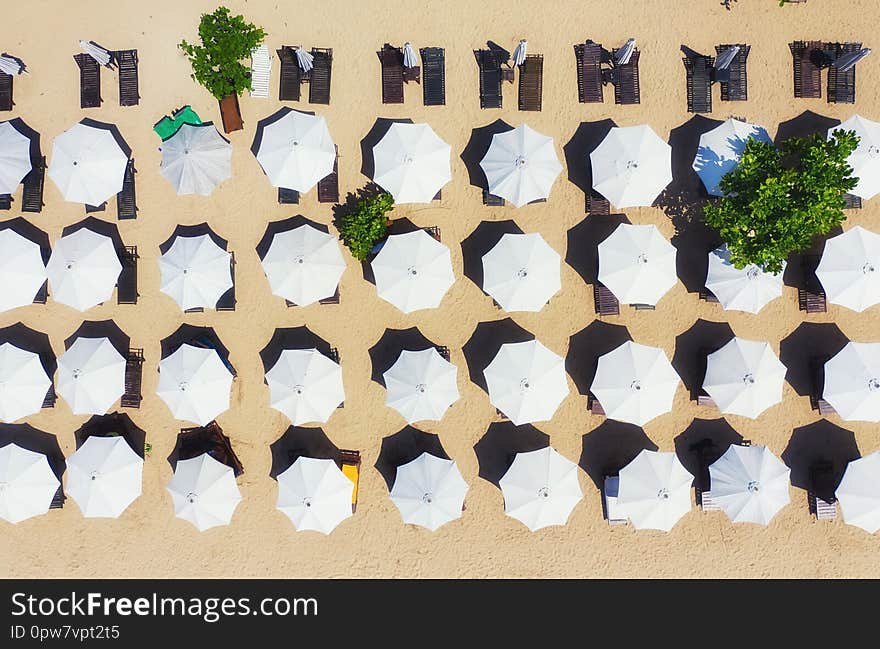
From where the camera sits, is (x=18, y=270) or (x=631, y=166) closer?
(x=631, y=166)

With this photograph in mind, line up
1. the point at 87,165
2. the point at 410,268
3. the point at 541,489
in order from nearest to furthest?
1. the point at 410,268
2. the point at 541,489
3. the point at 87,165

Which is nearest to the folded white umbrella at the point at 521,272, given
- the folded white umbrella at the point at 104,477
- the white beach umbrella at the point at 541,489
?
the white beach umbrella at the point at 541,489

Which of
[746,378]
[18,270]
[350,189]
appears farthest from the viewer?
[350,189]

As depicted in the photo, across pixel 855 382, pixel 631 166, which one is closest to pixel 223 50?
pixel 631 166

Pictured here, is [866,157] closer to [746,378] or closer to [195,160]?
[746,378]

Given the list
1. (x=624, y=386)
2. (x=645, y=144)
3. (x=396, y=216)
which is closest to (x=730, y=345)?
(x=624, y=386)

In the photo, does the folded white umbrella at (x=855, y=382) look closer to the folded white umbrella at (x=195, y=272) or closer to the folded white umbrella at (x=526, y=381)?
the folded white umbrella at (x=526, y=381)
